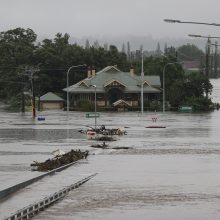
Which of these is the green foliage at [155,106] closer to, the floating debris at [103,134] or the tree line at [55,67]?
the tree line at [55,67]

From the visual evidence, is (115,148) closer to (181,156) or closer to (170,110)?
(181,156)

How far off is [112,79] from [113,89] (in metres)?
2.04

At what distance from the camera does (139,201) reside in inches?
698

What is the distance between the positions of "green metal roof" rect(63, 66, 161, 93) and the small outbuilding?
3496 millimetres

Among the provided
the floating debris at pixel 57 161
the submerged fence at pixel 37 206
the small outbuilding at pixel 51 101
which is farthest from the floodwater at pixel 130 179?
the small outbuilding at pixel 51 101

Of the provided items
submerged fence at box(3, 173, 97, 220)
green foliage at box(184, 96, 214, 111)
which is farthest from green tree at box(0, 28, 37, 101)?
submerged fence at box(3, 173, 97, 220)

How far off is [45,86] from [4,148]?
9874 centimetres

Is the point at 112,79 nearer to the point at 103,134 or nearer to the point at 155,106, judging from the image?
the point at 155,106

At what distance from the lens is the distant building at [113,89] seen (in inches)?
4934

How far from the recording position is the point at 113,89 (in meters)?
126

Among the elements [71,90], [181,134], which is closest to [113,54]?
[71,90]

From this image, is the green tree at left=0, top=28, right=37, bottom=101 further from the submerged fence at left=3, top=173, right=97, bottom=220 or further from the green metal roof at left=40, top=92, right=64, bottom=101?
the submerged fence at left=3, top=173, right=97, bottom=220

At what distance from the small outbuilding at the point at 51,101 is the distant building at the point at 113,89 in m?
2.26

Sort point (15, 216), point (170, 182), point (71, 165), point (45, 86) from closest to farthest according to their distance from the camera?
point (15, 216)
point (170, 182)
point (71, 165)
point (45, 86)
